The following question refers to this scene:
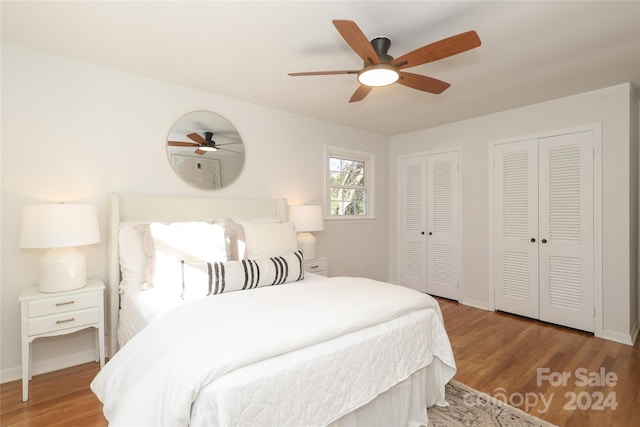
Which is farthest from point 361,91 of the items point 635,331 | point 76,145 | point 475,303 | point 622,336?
point 635,331

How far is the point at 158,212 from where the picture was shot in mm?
2764

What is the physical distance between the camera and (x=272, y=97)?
3.28m

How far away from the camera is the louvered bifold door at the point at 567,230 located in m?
3.16

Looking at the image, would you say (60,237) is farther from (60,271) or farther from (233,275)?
(233,275)

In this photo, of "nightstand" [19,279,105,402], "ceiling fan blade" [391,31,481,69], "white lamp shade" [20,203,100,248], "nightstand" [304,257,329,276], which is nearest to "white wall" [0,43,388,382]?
"nightstand" [19,279,105,402]

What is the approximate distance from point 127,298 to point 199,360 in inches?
55.1

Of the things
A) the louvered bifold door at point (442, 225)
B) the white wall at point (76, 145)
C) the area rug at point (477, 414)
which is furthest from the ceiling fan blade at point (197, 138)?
the louvered bifold door at point (442, 225)

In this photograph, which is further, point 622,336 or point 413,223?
point 413,223

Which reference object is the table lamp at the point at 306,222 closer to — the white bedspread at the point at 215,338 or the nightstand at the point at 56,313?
the white bedspread at the point at 215,338

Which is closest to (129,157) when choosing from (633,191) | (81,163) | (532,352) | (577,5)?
(81,163)

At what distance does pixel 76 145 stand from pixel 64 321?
1.34m

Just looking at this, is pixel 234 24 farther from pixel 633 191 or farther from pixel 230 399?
pixel 633 191

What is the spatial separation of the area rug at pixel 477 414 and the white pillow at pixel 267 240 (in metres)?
1.56

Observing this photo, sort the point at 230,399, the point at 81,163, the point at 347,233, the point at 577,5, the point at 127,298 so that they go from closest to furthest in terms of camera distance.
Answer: the point at 230,399
the point at 577,5
the point at 127,298
the point at 81,163
the point at 347,233
